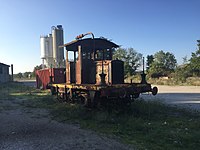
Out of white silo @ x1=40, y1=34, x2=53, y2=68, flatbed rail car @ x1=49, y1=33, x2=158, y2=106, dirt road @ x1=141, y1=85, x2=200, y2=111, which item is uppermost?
white silo @ x1=40, y1=34, x2=53, y2=68

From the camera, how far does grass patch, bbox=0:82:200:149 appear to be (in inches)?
212

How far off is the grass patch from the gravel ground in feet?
1.51

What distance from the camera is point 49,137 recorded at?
19.2 feet

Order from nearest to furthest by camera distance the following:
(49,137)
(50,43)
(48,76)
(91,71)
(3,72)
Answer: (49,137) → (91,71) → (48,76) → (50,43) → (3,72)

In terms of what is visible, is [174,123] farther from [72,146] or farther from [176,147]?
[72,146]

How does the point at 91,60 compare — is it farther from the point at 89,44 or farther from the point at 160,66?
the point at 160,66

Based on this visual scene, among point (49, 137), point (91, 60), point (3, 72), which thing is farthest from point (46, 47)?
point (49, 137)

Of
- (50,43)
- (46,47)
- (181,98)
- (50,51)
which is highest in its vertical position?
(50,43)

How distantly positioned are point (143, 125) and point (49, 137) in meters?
2.96

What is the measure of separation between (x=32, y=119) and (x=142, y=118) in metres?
4.19

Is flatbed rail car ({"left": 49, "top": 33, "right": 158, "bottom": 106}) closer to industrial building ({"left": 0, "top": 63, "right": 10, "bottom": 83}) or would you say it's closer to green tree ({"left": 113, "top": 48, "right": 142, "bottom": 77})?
industrial building ({"left": 0, "top": 63, "right": 10, "bottom": 83})

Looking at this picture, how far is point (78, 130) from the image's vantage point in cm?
655

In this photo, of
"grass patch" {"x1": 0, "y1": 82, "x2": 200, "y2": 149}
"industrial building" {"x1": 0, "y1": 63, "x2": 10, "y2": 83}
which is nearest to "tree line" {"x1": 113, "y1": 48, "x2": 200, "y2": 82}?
"grass patch" {"x1": 0, "y1": 82, "x2": 200, "y2": 149}

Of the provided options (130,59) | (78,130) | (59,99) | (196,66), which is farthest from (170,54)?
(78,130)
